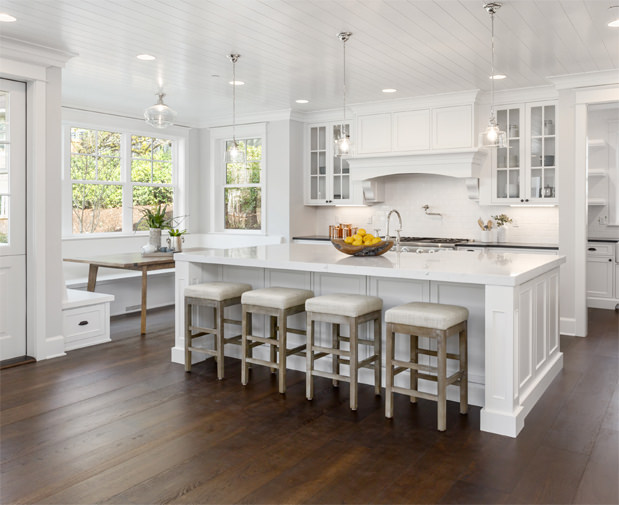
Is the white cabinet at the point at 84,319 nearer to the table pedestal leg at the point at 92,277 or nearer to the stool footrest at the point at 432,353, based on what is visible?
the table pedestal leg at the point at 92,277

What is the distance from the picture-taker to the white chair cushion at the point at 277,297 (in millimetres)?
3809

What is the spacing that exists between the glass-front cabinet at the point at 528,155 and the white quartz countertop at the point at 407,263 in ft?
7.74

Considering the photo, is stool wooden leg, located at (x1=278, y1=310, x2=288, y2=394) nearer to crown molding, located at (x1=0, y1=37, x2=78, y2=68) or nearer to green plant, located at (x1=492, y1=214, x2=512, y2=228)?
crown molding, located at (x1=0, y1=37, x2=78, y2=68)

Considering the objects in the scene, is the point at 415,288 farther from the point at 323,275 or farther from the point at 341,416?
the point at 341,416

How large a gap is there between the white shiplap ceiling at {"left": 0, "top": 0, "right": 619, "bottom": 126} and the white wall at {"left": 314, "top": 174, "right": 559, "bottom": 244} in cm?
138

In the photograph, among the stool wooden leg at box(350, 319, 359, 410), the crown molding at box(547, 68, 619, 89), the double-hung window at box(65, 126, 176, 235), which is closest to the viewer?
the stool wooden leg at box(350, 319, 359, 410)

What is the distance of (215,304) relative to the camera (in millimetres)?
4109

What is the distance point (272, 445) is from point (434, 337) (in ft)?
3.50

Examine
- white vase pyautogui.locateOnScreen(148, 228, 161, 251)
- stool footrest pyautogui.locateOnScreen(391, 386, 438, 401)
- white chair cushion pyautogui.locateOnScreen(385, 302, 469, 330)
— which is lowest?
stool footrest pyautogui.locateOnScreen(391, 386, 438, 401)

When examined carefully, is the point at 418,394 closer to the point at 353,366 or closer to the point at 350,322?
the point at 353,366

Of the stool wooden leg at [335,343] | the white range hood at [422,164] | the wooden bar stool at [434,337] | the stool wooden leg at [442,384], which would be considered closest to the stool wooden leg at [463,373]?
the wooden bar stool at [434,337]

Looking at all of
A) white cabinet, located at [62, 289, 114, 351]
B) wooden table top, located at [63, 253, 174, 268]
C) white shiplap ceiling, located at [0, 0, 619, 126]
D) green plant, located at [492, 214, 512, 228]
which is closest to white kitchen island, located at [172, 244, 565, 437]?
white cabinet, located at [62, 289, 114, 351]

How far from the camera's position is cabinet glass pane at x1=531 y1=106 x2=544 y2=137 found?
6.19 m

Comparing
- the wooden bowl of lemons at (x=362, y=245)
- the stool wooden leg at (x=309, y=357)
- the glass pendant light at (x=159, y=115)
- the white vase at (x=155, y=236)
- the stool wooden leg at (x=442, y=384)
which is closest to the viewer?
the stool wooden leg at (x=442, y=384)
